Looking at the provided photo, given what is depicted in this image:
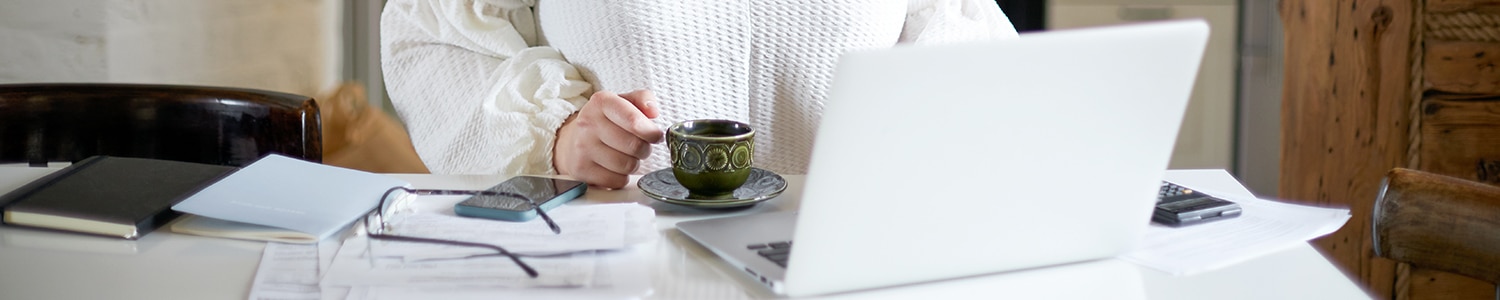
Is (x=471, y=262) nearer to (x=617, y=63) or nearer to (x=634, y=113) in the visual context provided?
(x=634, y=113)

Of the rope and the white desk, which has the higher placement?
the white desk

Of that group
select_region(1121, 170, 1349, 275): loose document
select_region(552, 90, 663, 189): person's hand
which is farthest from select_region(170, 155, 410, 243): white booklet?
select_region(1121, 170, 1349, 275): loose document

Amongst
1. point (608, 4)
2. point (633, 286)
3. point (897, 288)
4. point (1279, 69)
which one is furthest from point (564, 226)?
point (1279, 69)

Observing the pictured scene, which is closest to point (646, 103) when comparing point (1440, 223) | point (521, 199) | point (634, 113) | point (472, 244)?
point (634, 113)

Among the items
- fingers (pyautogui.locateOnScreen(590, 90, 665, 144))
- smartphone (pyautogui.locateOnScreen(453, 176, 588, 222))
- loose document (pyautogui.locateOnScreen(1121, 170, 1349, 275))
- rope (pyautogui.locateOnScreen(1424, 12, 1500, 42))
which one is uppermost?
fingers (pyautogui.locateOnScreen(590, 90, 665, 144))

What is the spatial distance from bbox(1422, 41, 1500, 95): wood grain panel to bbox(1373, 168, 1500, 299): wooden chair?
1.34m

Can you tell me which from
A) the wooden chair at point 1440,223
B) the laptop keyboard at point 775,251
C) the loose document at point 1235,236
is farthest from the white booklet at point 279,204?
the wooden chair at point 1440,223

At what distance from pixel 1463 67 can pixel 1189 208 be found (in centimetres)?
142

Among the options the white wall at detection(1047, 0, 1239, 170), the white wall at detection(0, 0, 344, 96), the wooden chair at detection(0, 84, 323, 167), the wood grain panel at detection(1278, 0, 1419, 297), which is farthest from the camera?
the white wall at detection(1047, 0, 1239, 170)

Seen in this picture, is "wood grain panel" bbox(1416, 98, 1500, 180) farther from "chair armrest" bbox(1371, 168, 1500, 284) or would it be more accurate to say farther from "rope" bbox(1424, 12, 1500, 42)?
"chair armrest" bbox(1371, 168, 1500, 284)

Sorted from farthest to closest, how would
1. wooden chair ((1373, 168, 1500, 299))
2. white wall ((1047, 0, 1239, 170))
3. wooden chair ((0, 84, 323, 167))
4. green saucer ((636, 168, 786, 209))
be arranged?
white wall ((1047, 0, 1239, 170))
wooden chair ((0, 84, 323, 167))
green saucer ((636, 168, 786, 209))
wooden chair ((1373, 168, 1500, 299))

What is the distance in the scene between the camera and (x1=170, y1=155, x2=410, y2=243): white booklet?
90 centimetres

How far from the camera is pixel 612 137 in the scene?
1056 mm

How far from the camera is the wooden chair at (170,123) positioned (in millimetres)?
1367
